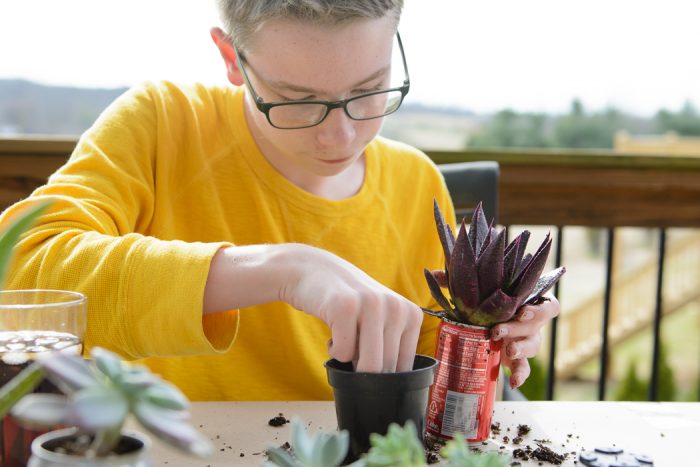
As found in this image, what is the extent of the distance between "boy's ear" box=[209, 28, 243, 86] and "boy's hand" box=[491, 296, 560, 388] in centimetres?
62

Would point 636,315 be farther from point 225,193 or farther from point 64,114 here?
point 225,193

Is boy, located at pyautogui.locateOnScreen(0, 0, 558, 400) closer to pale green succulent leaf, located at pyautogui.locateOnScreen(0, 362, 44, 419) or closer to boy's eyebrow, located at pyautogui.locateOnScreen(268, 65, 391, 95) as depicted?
boy's eyebrow, located at pyautogui.locateOnScreen(268, 65, 391, 95)

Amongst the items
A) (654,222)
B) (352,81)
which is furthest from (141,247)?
(654,222)

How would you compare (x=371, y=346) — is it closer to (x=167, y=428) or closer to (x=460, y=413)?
(x=460, y=413)

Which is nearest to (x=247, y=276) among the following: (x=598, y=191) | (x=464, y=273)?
(x=464, y=273)

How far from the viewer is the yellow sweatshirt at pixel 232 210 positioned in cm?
126

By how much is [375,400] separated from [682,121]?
12.6 m

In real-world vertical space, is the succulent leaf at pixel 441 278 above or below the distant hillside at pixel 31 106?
below

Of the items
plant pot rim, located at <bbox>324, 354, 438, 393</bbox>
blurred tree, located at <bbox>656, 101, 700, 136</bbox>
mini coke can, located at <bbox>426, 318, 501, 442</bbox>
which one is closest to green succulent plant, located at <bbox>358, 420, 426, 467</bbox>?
plant pot rim, located at <bbox>324, 354, 438, 393</bbox>

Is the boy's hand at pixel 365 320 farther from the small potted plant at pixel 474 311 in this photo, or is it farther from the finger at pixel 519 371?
the finger at pixel 519 371

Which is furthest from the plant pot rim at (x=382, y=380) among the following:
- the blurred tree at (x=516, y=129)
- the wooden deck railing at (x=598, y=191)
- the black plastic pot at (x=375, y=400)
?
the blurred tree at (x=516, y=129)

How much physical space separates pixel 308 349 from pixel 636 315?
11340 millimetres

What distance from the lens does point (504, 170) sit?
229 cm

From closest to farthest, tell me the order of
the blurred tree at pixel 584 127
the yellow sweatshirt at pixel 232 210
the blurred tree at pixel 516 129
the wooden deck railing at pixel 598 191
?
1. the yellow sweatshirt at pixel 232 210
2. the wooden deck railing at pixel 598 191
3. the blurred tree at pixel 516 129
4. the blurred tree at pixel 584 127
